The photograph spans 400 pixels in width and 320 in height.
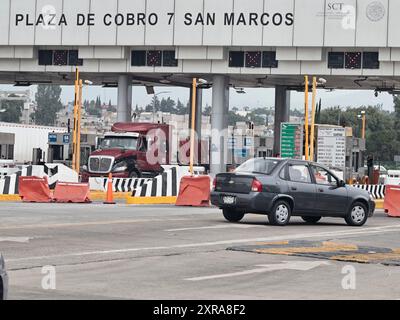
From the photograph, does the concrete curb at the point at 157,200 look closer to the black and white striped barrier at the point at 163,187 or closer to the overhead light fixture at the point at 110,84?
the black and white striped barrier at the point at 163,187

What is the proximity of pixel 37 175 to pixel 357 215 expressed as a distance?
50.4 feet

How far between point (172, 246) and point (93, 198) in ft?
66.7

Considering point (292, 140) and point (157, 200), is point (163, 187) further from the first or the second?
point (292, 140)

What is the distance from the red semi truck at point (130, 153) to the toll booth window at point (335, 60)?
44.8 ft

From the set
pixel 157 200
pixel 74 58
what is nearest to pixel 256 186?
pixel 157 200

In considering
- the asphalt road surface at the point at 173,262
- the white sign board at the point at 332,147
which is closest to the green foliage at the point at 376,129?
the white sign board at the point at 332,147

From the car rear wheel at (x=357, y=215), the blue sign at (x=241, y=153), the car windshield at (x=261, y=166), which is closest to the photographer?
the car windshield at (x=261, y=166)

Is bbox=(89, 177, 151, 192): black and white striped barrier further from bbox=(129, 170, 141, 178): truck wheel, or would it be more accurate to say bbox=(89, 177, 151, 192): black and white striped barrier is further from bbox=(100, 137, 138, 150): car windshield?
bbox=(100, 137, 138, 150): car windshield

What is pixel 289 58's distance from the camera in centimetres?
5825

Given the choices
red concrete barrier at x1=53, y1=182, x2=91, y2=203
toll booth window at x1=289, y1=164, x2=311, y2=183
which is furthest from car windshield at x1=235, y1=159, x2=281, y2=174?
red concrete barrier at x1=53, y1=182, x2=91, y2=203

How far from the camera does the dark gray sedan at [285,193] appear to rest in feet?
76.6

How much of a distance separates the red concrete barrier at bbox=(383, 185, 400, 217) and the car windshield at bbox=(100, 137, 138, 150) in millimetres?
18274

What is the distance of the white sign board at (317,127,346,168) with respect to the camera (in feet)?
164
